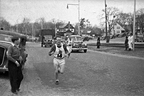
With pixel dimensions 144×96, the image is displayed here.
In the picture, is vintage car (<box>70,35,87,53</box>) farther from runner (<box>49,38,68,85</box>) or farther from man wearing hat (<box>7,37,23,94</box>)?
man wearing hat (<box>7,37,23,94</box>)

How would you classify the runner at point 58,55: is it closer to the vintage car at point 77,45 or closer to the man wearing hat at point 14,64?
the man wearing hat at point 14,64

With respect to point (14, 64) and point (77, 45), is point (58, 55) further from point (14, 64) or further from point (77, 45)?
point (77, 45)

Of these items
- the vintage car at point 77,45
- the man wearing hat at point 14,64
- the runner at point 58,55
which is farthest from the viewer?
the vintage car at point 77,45

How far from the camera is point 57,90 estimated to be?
25.9 feet

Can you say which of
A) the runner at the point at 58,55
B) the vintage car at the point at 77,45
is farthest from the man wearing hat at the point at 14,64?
the vintage car at the point at 77,45

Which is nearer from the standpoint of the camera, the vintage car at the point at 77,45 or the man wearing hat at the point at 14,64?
the man wearing hat at the point at 14,64

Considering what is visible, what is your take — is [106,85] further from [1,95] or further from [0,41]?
[0,41]

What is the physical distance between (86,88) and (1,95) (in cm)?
268

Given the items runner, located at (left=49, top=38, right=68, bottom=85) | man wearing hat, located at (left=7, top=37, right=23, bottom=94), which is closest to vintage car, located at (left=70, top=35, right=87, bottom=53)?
runner, located at (left=49, top=38, right=68, bottom=85)

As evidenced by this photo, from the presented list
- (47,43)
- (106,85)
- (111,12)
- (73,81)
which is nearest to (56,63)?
(73,81)

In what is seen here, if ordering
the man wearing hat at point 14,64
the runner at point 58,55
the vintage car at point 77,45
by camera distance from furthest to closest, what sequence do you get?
the vintage car at point 77,45 < the runner at point 58,55 < the man wearing hat at point 14,64

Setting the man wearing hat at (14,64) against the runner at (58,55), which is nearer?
the man wearing hat at (14,64)

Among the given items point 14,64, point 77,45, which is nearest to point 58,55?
point 14,64

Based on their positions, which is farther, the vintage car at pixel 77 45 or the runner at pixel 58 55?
the vintage car at pixel 77 45
